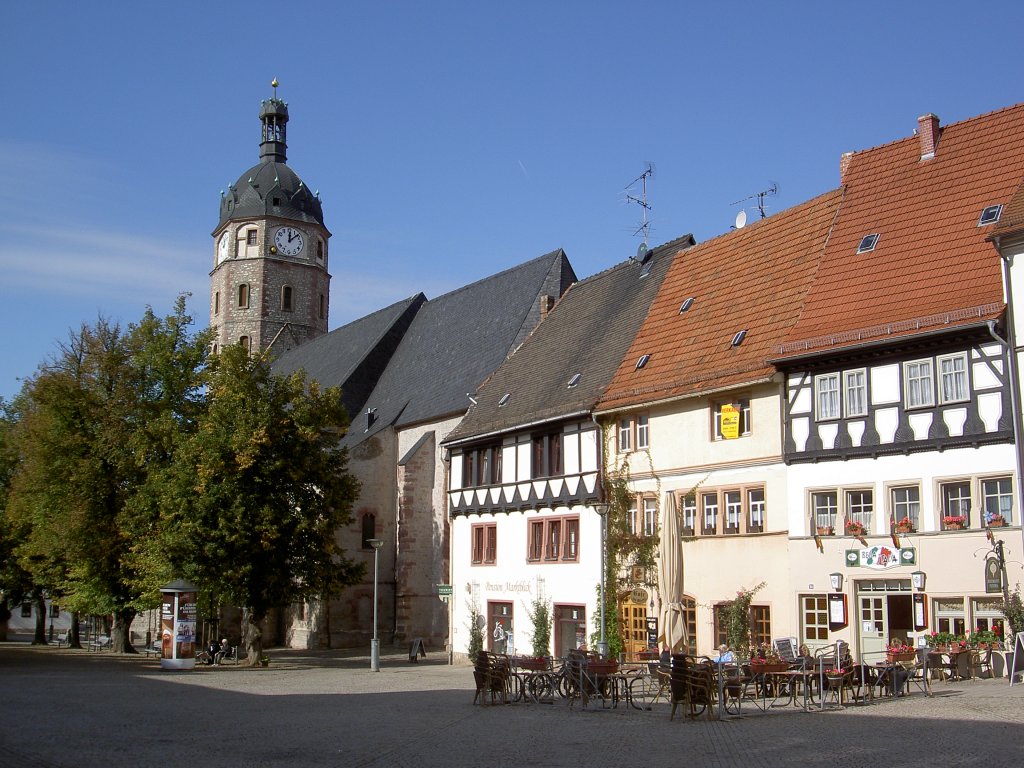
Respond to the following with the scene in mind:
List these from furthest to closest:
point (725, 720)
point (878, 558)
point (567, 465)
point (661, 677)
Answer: point (567, 465) → point (878, 558) → point (661, 677) → point (725, 720)

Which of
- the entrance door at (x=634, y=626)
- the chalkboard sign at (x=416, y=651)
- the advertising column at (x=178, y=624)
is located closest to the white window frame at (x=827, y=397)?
the entrance door at (x=634, y=626)

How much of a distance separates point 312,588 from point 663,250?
A: 14.2m

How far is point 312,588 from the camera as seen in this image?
108 feet

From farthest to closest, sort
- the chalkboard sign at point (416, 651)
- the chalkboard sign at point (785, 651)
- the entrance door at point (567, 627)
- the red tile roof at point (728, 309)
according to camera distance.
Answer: the chalkboard sign at point (416, 651)
the entrance door at point (567, 627)
the red tile roof at point (728, 309)
the chalkboard sign at point (785, 651)

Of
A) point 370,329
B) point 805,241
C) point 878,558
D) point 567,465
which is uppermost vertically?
point 370,329

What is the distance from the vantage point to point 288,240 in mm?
66188

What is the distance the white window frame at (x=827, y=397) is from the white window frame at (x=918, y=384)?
154 centimetres

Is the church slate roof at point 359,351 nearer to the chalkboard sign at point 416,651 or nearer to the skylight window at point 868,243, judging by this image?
the chalkboard sign at point 416,651

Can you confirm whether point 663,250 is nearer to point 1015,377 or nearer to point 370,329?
point 1015,377

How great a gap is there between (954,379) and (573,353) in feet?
47.5

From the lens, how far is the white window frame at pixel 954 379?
21.1 metres

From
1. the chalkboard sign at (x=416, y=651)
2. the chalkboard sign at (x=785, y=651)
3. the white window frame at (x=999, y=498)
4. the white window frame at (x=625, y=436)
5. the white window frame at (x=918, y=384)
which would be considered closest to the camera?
the chalkboard sign at (x=785, y=651)

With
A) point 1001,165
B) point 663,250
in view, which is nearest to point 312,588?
point 663,250

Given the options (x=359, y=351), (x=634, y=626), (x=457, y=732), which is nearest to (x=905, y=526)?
(x=634, y=626)
